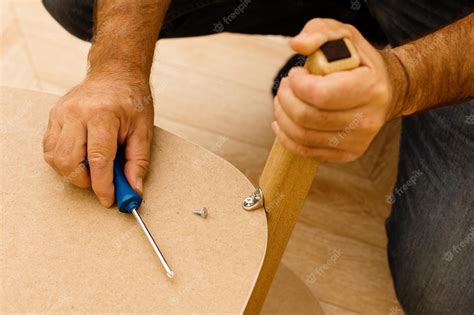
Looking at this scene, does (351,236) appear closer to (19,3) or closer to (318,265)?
(318,265)

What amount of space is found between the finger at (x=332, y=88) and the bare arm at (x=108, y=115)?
0.22 metres

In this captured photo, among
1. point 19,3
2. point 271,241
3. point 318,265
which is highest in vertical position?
point 271,241

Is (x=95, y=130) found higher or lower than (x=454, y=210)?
higher

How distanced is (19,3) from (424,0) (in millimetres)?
965

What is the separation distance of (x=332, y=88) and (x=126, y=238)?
26cm

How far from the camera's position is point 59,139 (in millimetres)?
650

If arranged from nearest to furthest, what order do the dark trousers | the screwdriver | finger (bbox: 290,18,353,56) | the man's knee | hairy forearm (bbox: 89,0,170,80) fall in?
finger (bbox: 290,18,353,56)
the screwdriver
hairy forearm (bbox: 89,0,170,80)
the dark trousers
the man's knee

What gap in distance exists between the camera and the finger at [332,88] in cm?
50

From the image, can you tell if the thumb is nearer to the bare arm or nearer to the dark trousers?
the bare arm

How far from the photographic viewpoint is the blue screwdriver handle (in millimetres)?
622

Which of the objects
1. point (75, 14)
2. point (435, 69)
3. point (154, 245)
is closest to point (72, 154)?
point (154, 245)

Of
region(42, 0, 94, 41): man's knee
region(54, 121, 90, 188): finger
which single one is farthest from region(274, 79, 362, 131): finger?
region(42, 0, 94, 41): man's knee

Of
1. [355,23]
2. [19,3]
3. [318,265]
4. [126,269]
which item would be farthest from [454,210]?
[19,3]

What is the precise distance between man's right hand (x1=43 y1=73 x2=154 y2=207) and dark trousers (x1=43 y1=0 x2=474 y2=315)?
376 millimetres
